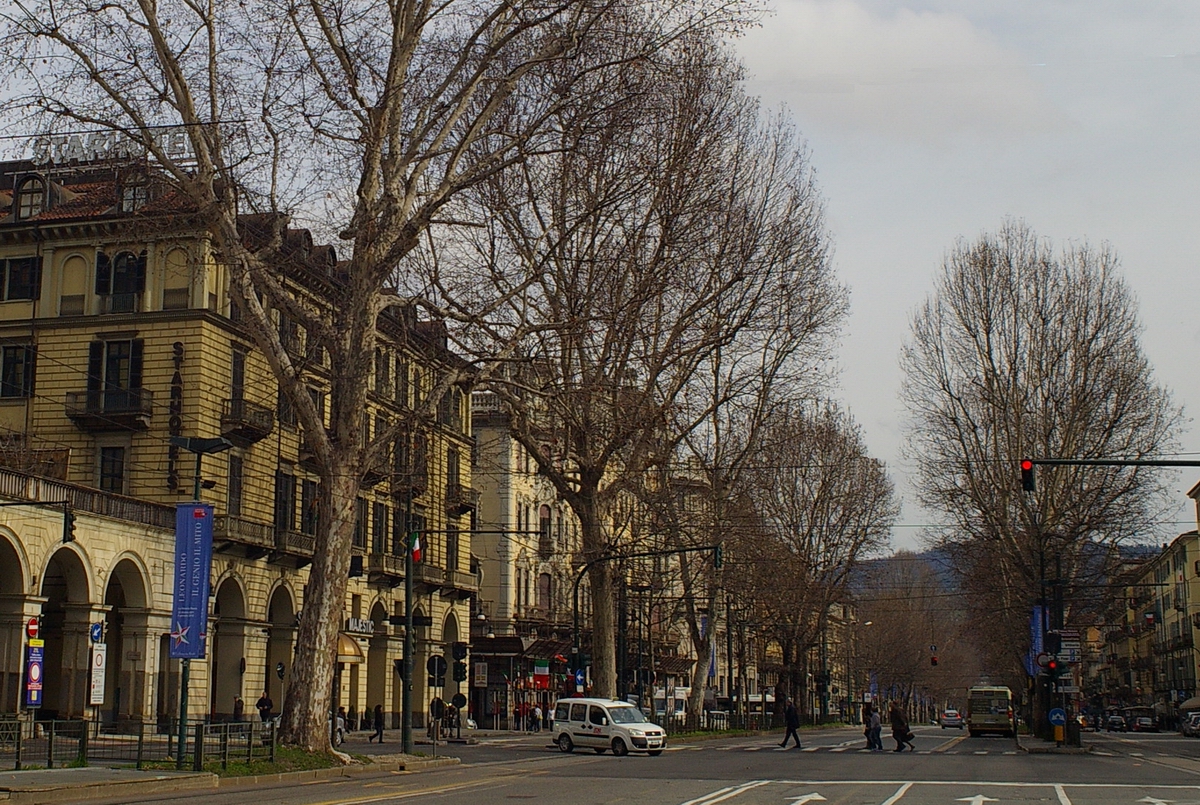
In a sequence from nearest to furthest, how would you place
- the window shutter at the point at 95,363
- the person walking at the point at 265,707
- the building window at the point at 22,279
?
the person walking at the point at 265,707, the window shutter at the point at 95,363, the building window at the point at 22,279

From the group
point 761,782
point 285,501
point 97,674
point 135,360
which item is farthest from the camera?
point 285,501

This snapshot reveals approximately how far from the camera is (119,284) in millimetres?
47500

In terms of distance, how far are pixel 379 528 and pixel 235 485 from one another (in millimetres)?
10734

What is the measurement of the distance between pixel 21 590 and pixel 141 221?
54.9 ft

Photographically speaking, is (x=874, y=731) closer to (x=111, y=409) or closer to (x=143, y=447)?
(x=143, y=447)

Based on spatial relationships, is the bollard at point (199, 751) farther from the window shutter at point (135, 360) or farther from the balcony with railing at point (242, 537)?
the window shutter at point (135, 360)

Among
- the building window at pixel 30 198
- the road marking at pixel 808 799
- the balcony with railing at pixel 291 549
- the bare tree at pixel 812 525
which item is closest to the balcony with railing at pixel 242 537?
the balcony with railing at pixel 291 549

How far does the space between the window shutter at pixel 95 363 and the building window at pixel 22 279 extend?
3095mm

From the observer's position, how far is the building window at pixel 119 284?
4719 centimetres

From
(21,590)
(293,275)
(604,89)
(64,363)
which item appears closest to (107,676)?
(21,590)

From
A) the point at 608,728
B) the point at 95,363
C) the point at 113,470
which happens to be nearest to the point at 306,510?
the point at 113,470

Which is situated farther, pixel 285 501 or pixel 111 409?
pixel 285 501

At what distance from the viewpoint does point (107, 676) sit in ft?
143

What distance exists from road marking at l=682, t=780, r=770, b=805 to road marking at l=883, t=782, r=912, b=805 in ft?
7.21
